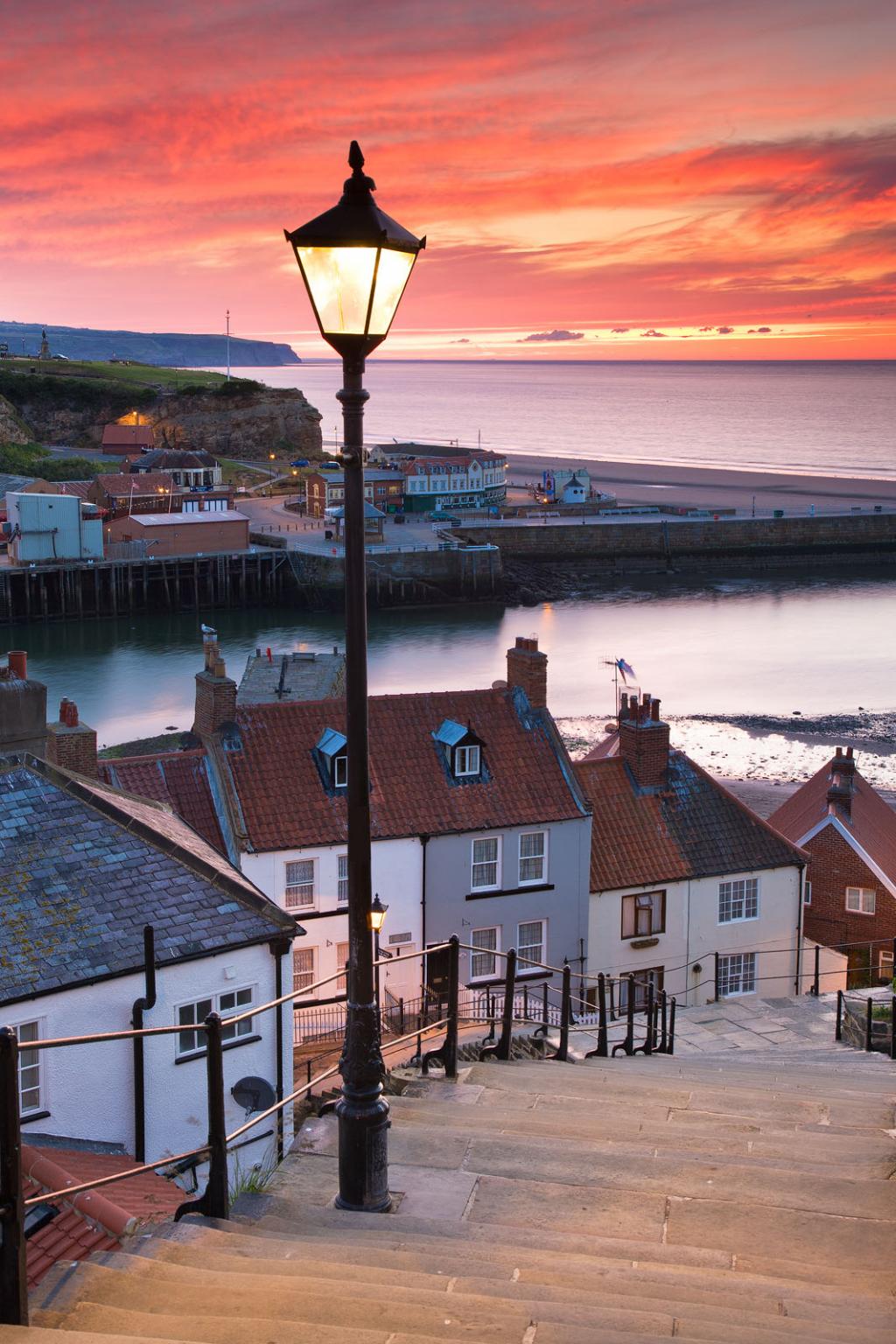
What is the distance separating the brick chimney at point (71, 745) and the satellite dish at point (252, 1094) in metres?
7.62

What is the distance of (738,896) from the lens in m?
27.3

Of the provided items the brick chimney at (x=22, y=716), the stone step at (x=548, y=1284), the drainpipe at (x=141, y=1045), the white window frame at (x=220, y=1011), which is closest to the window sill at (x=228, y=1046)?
the white window frame at (x=220, y=1011)

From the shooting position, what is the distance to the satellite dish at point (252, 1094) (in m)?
15.5

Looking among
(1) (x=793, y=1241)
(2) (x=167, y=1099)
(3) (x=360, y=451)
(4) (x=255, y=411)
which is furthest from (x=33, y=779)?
(4) (x=255, y=411)

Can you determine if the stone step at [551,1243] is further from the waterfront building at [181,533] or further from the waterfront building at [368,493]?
the waterfront building at [368,493]

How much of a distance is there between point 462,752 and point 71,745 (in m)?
7.57

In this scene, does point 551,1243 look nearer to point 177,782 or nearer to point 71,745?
point 71,745

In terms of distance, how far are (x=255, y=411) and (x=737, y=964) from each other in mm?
135324

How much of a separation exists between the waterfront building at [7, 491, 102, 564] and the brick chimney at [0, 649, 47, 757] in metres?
67.8

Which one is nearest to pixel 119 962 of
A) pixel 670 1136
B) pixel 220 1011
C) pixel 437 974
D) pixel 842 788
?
pixel 220 1011

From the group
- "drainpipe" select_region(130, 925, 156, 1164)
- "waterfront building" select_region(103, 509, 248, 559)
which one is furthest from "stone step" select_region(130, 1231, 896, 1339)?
"waterfront building" select_region(103, 509, 248, 559)

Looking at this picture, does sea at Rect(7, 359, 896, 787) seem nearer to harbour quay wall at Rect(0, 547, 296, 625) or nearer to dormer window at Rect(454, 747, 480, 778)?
harbour quay wall at Rect(0, 547, 296, 625)

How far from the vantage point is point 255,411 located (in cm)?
15500

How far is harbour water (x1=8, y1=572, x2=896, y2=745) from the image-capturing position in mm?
61219
